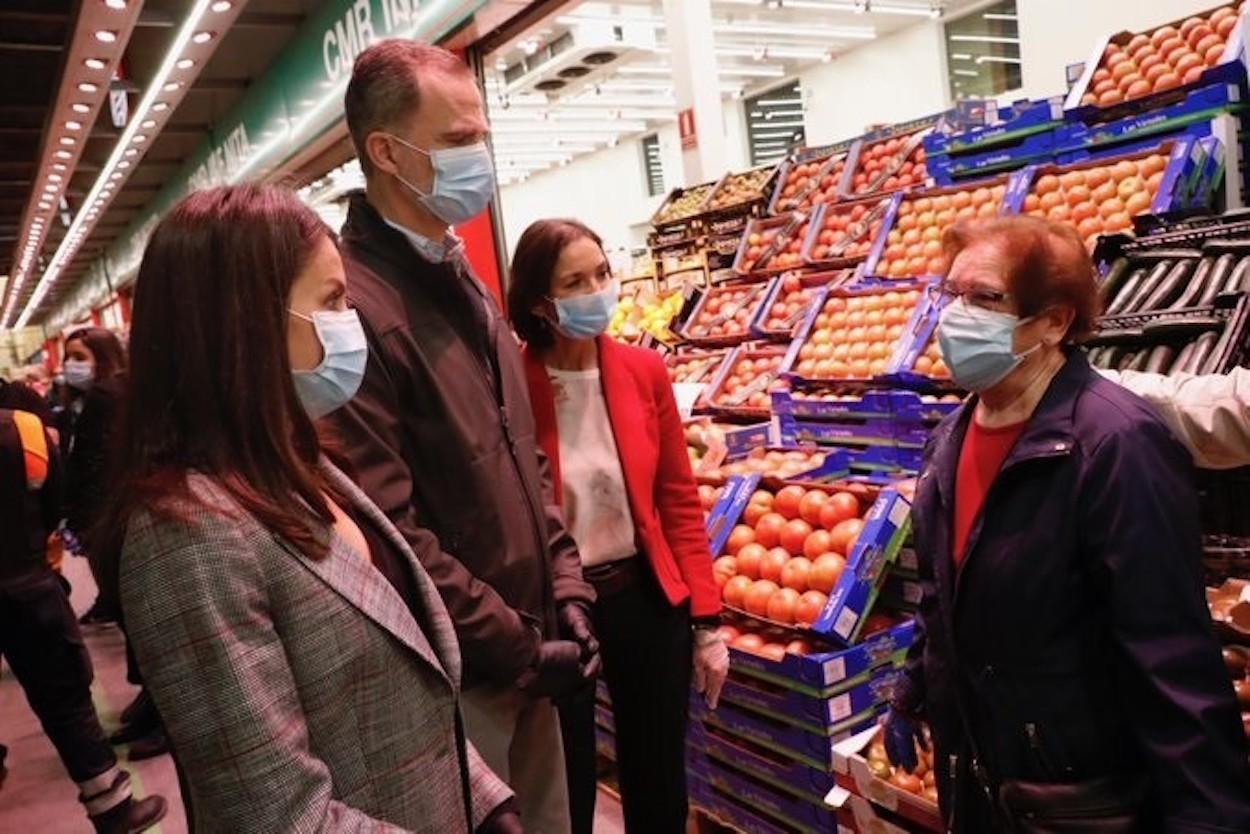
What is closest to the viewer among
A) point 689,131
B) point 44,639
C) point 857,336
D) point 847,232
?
point 44,639

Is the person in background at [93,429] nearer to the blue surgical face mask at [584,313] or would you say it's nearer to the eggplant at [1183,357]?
the blue surgical face mask at [584,313]

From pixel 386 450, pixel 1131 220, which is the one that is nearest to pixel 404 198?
pixel 386 450

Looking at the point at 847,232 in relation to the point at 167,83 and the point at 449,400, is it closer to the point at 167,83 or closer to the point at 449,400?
the point at 449,400

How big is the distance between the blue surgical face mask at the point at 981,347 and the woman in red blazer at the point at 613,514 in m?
0.79

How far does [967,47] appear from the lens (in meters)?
14.0

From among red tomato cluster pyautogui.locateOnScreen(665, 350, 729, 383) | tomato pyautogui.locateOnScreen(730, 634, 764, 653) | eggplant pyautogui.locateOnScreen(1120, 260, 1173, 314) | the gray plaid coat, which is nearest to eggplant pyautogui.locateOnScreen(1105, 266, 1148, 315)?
eggplant pyautogui.locateOnScreen(1120, 260, 1173, 314)

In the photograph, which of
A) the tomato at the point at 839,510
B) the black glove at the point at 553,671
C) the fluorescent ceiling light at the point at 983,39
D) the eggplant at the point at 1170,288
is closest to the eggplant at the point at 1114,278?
the eggplant at the point at 1170,288

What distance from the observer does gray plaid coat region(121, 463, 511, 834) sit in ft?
3.43

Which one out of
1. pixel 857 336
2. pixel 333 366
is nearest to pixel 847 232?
pixel 857 336

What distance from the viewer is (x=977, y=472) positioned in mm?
1811

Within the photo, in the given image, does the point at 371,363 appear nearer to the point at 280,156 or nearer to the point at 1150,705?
the point at 1150,705

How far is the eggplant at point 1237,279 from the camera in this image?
2336 mm

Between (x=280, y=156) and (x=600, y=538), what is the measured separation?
709 cm

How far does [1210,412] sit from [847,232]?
10.6 feet
